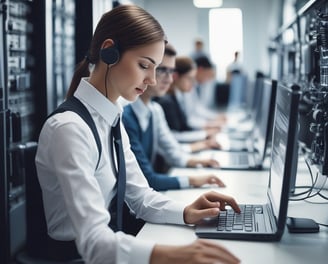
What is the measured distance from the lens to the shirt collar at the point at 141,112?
2222 mm

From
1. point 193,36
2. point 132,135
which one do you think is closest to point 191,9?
point 193,36

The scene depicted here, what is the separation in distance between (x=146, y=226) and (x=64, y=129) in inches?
15.3

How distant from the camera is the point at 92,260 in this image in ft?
3.27

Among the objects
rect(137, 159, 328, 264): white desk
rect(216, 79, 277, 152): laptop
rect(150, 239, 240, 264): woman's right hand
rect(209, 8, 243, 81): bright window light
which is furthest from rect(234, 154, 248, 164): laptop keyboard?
rect(209, 8, 243, 81): bright window light

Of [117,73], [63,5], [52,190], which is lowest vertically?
[52,190]

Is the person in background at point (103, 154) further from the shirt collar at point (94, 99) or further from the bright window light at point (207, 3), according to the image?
the bright window light at point (207, 3)

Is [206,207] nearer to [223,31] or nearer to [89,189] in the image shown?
[89,189]

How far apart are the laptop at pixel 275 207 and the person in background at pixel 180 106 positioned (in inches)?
79.7

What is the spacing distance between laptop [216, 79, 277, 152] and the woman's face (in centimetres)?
86

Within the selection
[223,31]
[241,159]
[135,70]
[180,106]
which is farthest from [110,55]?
[223,31]

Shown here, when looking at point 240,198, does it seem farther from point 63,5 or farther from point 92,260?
point 63,5

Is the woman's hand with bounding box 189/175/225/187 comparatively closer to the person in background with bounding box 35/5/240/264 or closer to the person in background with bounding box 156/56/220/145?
the person in background with bounding box 35/5/240/264

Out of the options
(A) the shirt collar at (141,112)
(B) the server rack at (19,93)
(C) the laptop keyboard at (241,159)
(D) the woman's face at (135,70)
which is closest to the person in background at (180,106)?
(C) the laptop keyboard at (241,159)

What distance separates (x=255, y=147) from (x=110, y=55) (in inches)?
66.9
